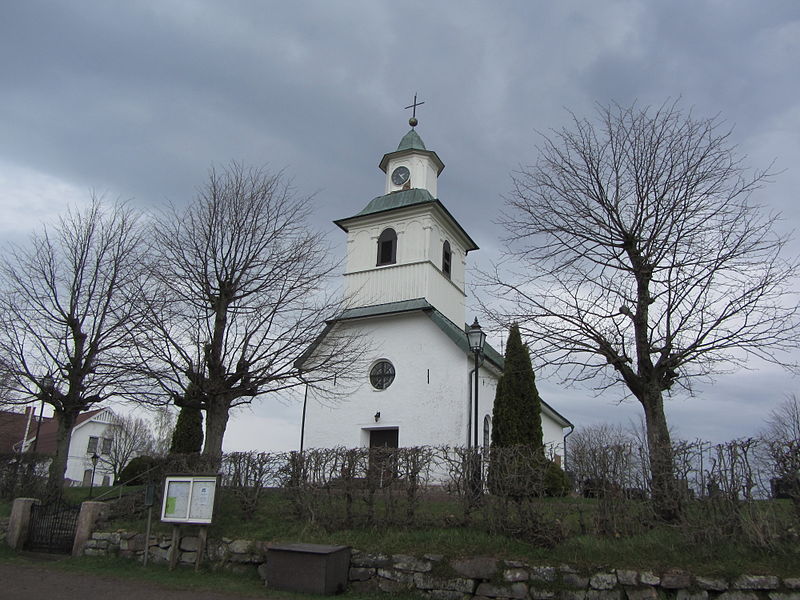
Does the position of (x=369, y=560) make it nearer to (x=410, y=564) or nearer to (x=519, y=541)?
(x=410, y=564)

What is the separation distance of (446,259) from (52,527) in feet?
50.8

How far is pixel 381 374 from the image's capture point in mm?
20359

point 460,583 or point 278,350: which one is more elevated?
point 278,350

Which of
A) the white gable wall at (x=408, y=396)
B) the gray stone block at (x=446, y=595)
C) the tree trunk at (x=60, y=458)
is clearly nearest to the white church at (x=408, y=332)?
the white gable wall at (x=408, y=396)

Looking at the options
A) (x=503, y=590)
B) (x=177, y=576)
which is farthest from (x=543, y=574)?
(x=177, y=576)

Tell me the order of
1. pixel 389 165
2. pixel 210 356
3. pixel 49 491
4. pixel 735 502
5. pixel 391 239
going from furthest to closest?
pixel 389 165 → pixel 391 239 → pixel 49 491 → pixel 210 356 → pixel 735 502

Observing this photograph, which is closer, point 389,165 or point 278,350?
point 278,350

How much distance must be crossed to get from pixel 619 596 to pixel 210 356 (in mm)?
9846

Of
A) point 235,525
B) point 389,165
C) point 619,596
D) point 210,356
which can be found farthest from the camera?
point 389,165

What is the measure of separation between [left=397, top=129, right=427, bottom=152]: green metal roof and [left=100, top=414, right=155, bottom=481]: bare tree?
119 ft

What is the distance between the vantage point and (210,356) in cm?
1386

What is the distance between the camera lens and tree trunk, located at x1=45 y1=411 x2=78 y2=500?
1588 cm

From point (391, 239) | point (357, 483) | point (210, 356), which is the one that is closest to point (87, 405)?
point (210, 356)

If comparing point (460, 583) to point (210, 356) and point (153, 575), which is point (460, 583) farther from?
point (210, 356)
